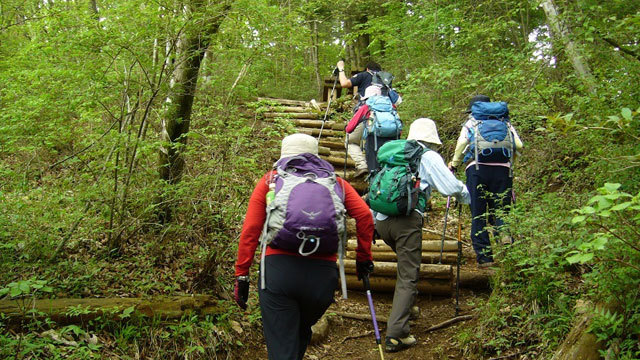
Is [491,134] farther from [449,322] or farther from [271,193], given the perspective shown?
[271,193]

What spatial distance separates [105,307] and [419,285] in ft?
14.1

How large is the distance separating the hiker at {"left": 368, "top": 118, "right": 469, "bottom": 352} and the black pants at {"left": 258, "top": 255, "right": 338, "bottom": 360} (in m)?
2.00

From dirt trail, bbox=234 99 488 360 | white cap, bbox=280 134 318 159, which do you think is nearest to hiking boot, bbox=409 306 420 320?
dirt trail, bbox=234 99 488 360

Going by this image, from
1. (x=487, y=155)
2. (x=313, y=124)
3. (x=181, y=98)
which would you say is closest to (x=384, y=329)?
(x=487, y=155)

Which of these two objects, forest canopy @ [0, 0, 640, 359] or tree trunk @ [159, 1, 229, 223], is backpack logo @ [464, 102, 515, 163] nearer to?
forest canopy @ [0, 0, 640, 359]

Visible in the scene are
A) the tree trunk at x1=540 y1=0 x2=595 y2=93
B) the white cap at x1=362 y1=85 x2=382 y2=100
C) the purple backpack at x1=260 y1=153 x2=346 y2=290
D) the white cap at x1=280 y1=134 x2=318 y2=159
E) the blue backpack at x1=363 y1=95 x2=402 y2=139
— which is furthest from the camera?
the white cap at x1=362 y1=85 x2=382 y2=100

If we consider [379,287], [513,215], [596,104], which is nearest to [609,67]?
[596,104]

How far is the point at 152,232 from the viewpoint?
239 inches

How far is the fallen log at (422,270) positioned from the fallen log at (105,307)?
231 centimetres

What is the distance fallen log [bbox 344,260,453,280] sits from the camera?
6.68 m

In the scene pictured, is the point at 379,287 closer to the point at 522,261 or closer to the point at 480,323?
the point at 480,323

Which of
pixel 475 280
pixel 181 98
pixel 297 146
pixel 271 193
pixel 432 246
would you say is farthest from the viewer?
pixel 432 246

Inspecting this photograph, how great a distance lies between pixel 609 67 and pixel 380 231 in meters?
3.62

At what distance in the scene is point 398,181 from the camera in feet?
17.2
